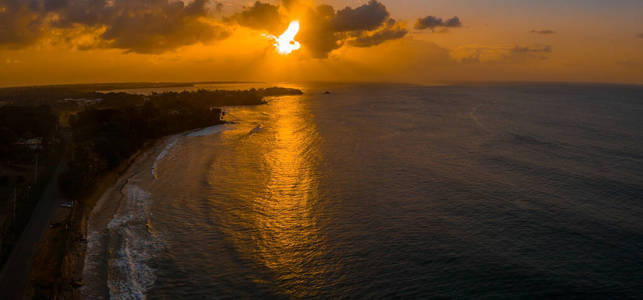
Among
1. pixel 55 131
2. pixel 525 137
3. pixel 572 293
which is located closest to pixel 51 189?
pixel 55 131

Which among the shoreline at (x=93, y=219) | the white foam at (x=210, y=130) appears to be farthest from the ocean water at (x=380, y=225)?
the white foam at (x=210, y=130)

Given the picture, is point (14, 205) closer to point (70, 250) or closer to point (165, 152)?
point (70, 250)

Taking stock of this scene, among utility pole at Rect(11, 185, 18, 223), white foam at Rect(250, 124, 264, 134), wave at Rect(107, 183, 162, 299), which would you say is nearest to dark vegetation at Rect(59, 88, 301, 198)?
utility pole at Rect(11, 185, 18, 223)

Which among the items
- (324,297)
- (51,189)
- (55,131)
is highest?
(55,131)

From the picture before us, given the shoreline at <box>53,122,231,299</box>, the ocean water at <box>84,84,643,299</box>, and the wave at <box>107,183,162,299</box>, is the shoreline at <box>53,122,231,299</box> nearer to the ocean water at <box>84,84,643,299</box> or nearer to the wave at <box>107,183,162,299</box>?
the ocean water at <box>84,84,643,299</box>

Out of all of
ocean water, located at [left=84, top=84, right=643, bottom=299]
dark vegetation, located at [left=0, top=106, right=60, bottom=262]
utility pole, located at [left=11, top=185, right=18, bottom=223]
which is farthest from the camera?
utility pole, located at [left=11, top=185, right=18, bottom=223]

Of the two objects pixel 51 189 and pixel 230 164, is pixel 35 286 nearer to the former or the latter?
pixel 51 189
